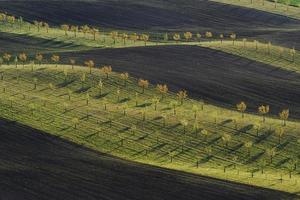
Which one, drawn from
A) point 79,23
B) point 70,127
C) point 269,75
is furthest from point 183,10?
point 70,127

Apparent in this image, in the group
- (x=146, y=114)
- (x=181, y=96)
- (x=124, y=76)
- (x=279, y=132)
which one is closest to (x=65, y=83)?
(x=124, y=76)

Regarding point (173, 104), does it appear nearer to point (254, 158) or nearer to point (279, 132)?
point (279, 132)

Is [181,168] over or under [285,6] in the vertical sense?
under

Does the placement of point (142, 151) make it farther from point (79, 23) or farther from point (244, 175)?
point (79, 23)

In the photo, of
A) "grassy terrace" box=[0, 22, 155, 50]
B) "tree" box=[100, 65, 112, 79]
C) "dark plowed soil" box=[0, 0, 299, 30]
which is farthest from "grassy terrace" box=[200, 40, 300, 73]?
"tree" box=[100, 65, 112, 79]

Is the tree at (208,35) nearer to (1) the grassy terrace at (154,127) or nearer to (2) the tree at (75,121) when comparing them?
(1) the grassy terrace at (154,127)

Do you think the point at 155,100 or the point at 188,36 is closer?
the point at 155,100
